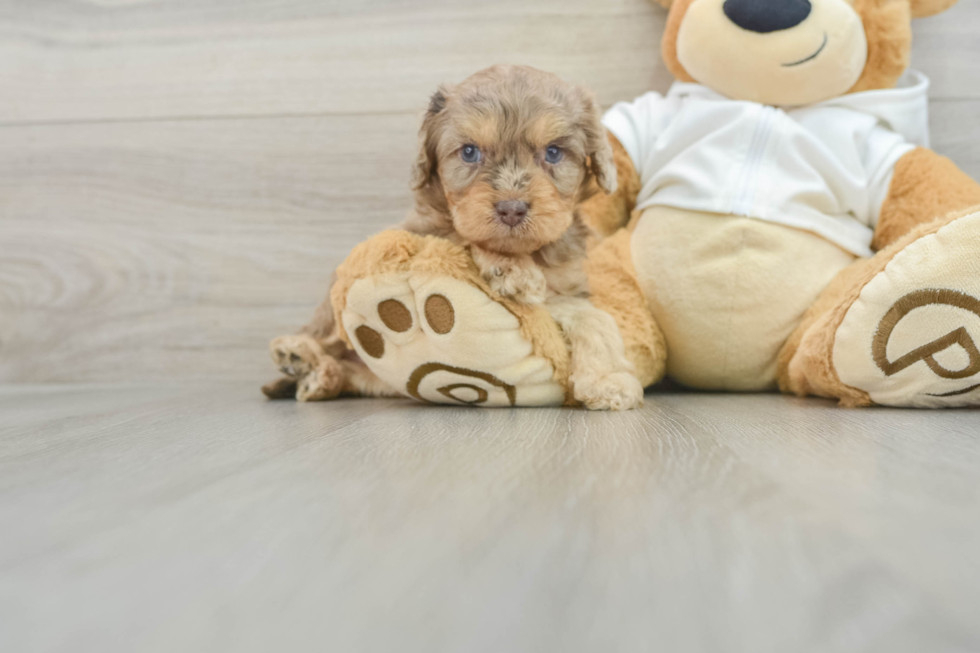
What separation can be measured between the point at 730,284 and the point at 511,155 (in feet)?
1.54

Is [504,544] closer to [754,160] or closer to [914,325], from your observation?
[914,325]

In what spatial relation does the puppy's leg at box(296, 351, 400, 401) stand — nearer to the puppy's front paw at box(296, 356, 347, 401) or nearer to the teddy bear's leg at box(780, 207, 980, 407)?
the puppy's front paw at box(296, 356, 347, 401)

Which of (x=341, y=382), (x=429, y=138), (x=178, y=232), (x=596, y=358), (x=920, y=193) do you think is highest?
(x=429, y=138)

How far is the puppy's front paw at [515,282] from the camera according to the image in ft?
3.29

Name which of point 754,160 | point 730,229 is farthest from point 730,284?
point 754,160

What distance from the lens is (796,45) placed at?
3.85 ft

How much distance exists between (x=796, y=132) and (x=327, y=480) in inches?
41.3

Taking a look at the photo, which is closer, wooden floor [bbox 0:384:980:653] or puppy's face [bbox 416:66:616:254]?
wooden floor [bbox 0:384:980:653]

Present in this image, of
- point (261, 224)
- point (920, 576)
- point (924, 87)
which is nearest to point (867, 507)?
point (920, 576)

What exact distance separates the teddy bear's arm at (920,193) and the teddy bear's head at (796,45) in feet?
0.57

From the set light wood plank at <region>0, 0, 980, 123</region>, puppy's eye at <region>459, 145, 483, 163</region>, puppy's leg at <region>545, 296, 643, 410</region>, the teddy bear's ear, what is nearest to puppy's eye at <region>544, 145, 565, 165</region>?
puppy's eye at <region>459, 145, 483, 163</region>

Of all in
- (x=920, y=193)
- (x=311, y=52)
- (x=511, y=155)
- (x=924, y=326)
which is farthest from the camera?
(x=311, y=52)

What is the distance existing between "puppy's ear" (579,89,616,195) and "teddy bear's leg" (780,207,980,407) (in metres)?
0.40

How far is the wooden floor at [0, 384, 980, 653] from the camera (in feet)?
1.12
